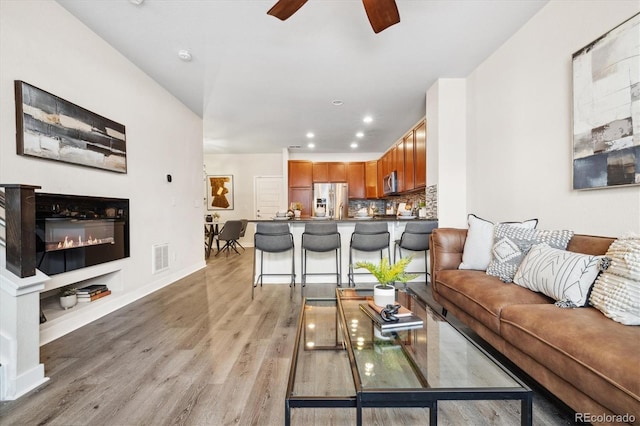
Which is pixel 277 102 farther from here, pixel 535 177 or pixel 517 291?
pixel 517 291

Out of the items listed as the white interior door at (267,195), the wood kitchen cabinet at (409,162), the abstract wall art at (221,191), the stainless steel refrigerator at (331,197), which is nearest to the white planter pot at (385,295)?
the wood kitchen cabinet at (409,162)

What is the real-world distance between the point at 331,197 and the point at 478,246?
5165mm

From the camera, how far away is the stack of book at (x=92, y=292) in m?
2.68

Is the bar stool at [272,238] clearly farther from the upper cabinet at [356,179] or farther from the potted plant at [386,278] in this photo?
the upper cabinet at [356,179]

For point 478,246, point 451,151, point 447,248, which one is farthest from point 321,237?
point 451,151

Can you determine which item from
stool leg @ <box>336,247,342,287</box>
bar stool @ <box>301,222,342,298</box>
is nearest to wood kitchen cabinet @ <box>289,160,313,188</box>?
stool leg @ <box>336,247,342,287</box>

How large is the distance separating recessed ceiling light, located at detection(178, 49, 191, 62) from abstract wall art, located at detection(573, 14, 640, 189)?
3.40 metres

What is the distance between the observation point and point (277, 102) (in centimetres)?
427

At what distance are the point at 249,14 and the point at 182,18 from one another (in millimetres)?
584

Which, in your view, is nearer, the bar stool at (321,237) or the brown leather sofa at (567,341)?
the brown leather sofa at (567,341)

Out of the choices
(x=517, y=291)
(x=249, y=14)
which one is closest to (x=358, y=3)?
(x=249, y=14)

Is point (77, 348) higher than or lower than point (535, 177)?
lower

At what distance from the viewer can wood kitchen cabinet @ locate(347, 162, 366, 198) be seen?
7.57 metres

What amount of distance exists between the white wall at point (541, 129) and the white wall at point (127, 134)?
13.2 feet
